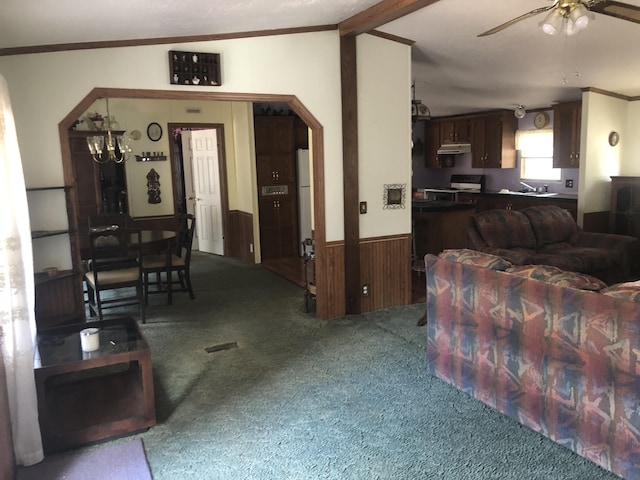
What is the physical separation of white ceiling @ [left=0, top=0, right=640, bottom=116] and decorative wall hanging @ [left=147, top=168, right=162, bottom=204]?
3970mm

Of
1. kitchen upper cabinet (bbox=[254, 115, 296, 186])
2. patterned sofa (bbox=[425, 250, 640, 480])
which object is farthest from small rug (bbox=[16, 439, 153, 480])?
kitchen upper cabinet (bbox=[254, 115, 296, 186])

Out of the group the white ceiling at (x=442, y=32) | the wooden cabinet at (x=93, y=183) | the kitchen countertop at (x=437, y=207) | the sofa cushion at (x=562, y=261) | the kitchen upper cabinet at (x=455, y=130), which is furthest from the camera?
the kitchen upper cabinet at (x=455, y=130)

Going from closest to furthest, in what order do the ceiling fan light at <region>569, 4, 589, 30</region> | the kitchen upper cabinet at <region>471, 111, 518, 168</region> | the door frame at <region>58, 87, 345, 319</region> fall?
the ceiling fan light at <region>569, 4, 589, 30</region> < the door frame at <region>58, 87, 345, 319</region> < the kitchen upper cabinet at <region>471, 111, 518, 168</region>

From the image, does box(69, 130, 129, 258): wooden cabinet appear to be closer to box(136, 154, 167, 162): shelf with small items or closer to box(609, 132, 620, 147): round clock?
box(136, 154, 167, 162): shelf with small items

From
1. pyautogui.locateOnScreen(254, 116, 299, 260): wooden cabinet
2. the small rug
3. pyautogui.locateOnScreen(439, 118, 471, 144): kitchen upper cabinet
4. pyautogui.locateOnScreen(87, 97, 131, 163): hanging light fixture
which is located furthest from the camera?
pyautogui.locateOnScreen(439, 118, 471, 144): kitchen upper cabinet

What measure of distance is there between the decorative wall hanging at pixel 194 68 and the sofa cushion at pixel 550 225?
143 inches

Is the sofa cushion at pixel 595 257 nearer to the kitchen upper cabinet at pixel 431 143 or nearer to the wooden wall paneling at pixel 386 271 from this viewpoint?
the wooden wall paneling at pixel 386 271

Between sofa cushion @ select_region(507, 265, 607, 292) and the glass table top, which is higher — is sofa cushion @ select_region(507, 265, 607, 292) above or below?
above

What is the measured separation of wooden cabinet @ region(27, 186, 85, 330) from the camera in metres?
3.58

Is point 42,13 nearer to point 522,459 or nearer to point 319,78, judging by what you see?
point 319,78

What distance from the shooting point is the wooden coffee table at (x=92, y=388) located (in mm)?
2721

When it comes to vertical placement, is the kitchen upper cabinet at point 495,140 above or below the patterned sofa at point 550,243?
above

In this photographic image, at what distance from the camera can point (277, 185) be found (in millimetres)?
7559

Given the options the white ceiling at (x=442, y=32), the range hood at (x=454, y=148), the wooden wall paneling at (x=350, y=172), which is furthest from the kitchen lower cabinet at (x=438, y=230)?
the range hood at (x=454, y=148)
